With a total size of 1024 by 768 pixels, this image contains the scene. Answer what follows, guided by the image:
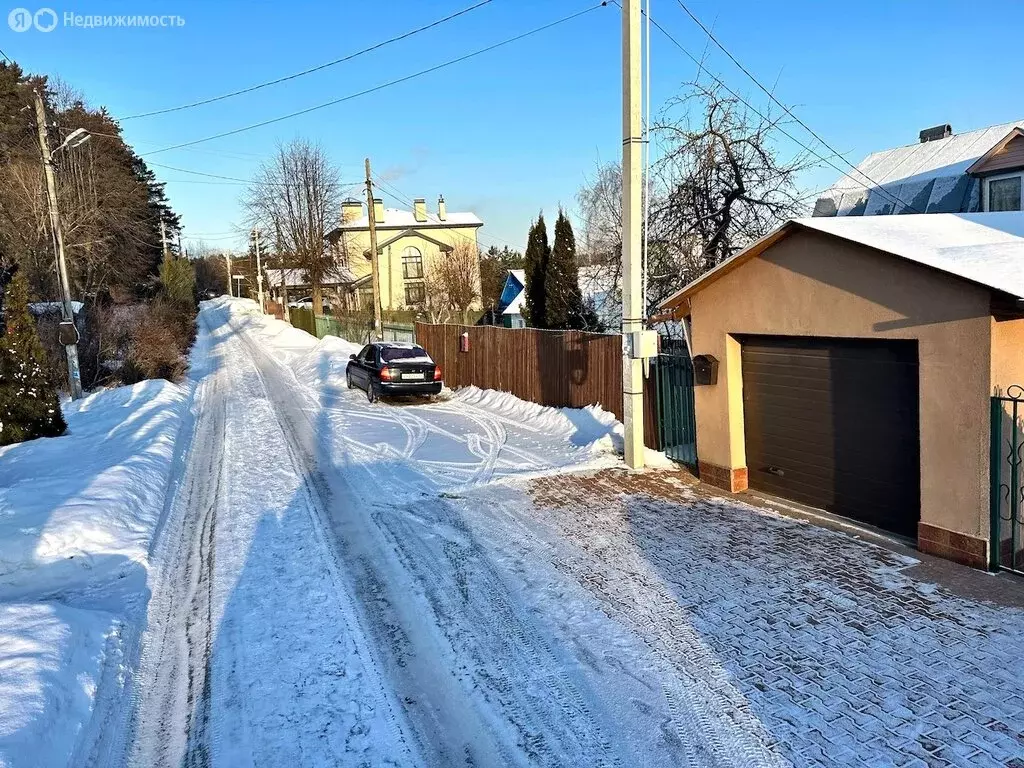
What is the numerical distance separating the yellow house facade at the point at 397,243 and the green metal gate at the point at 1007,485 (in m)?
42.3

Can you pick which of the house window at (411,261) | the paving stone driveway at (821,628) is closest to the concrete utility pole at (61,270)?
the paving stone driveway at (821,628)

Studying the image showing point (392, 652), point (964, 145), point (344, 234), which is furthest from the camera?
point (344, 234)

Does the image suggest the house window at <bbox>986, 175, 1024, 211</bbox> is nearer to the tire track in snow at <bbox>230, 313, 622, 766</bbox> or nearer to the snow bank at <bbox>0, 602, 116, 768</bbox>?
the tire track in snow at <bbox>230, 313, 622, 766</bbox>

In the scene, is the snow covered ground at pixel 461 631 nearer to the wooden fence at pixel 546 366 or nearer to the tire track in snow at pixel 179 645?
the tire track in snow at pixel 179 645

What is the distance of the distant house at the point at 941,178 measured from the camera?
51.7 feet

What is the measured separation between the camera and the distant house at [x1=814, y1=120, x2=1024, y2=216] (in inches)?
620

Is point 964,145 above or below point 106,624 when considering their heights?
above

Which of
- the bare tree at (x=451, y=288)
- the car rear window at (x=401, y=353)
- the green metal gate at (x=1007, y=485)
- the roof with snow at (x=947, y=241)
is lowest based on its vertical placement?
the green metal gate at (x=1007, y=485)

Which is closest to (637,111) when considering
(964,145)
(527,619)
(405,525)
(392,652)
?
(405,525)

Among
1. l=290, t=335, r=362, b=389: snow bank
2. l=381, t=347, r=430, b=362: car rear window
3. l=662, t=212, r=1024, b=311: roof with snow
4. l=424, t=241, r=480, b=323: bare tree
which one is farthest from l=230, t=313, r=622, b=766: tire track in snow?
l=424, t=241, r=480, b=323: bare tree

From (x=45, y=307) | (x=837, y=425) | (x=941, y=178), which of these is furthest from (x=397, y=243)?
(x=837, y=425)

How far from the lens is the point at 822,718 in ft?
Result: 13.1

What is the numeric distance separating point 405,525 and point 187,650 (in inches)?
117

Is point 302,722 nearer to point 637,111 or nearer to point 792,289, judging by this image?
point 792,289
